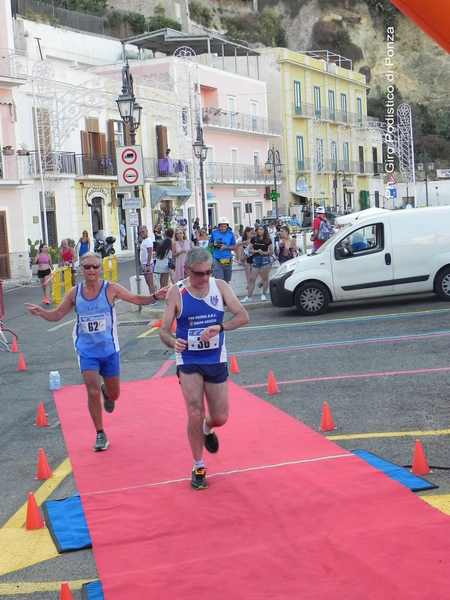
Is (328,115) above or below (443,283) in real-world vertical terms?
above

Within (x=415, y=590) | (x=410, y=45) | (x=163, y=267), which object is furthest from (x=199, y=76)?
(x=410, y=45)

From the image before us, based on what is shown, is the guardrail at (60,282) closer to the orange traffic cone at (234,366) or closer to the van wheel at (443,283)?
the van wheel at (443,283)

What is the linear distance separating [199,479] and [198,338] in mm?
1068

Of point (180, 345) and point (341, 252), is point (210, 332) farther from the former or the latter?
point (341, 252)

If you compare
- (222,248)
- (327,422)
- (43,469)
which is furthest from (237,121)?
(43,469)

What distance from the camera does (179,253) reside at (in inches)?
797

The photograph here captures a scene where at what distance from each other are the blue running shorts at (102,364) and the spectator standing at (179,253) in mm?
11643

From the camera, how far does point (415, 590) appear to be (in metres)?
4.66

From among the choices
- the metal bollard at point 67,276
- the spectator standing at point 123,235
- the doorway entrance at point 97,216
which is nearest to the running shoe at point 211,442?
the metal bollard at point 67,276

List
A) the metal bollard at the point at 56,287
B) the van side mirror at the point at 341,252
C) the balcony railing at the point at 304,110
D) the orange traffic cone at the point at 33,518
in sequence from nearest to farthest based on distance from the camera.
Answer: the orange traffic cone at the point at 33,518, the van side mirror at the point at 341,252, the metal bollard at the point at 56,287, the balcony railing at the point at 304,110

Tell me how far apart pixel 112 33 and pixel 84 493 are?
2314 inches

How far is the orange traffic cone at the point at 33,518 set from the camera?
6.20 metres

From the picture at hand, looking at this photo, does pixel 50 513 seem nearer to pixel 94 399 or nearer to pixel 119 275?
pixel 94 399

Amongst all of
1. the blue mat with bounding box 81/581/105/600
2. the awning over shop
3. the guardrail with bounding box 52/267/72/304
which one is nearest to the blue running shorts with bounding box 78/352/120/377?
the blue mat with bounding box 81/581/105/600
